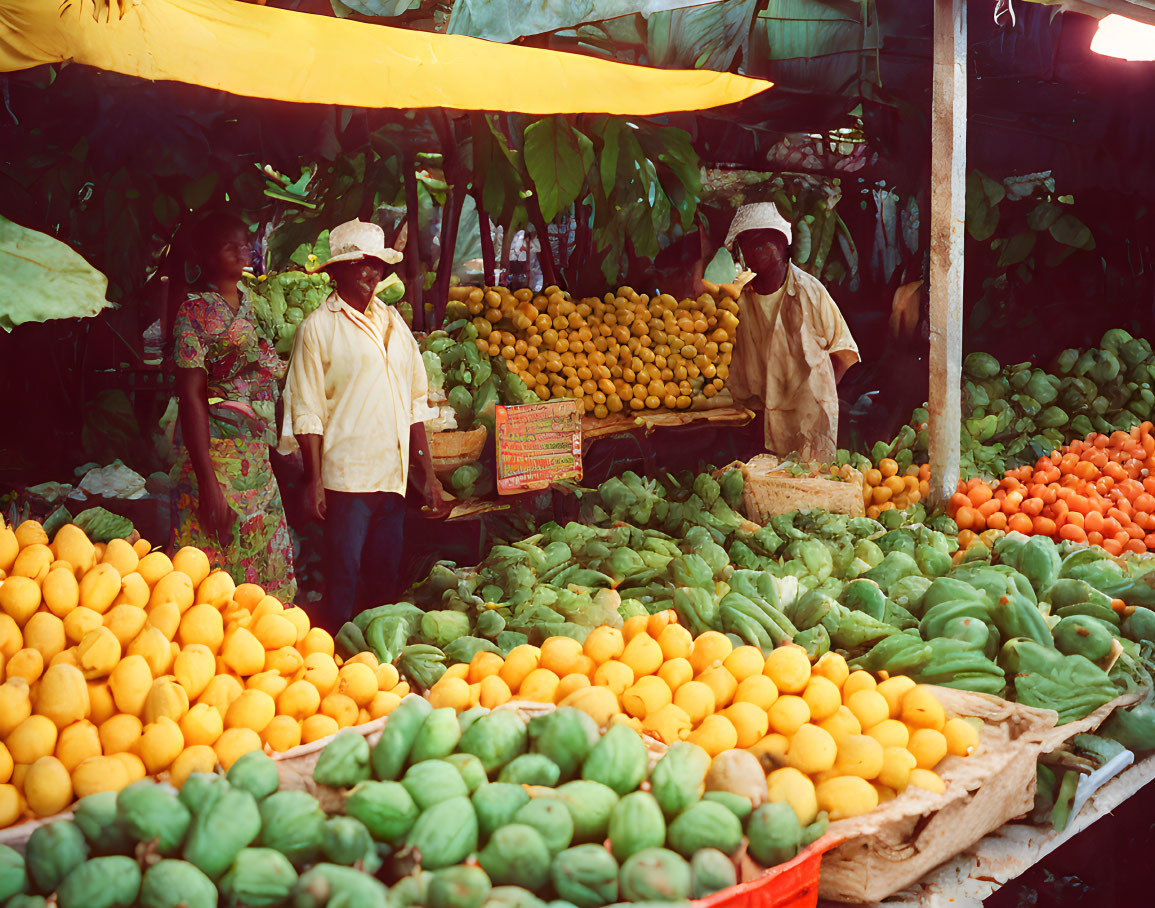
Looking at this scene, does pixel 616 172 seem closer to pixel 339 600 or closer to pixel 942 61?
pixel 942 61

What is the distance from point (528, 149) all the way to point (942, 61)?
5.81 feet

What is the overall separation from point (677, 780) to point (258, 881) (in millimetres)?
603

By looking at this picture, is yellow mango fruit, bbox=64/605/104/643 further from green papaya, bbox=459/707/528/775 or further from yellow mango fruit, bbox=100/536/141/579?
green papaya, bbox=459/707/528/775

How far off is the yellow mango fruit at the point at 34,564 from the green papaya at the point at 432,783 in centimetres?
105

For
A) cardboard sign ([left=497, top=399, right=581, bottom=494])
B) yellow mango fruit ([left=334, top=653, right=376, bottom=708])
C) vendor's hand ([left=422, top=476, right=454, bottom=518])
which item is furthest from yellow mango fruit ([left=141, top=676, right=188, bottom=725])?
cardboard sign ([left=497, top=399, right=581, bottom=494])

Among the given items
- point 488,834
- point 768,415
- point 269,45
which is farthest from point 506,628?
point 768,415

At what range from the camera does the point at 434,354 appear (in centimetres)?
468

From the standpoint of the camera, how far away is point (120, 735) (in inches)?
60.2

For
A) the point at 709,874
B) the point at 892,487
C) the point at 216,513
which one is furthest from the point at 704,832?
the point at 892,487

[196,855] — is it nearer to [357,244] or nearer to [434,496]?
[357,244]

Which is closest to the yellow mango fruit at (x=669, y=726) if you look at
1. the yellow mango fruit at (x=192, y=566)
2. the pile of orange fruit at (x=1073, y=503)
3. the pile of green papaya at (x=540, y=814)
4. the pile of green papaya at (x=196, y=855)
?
the pile of green papaya at (x=540, y=814)

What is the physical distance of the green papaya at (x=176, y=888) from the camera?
1.08m

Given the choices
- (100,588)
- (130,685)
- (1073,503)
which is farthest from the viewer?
(1073,503)

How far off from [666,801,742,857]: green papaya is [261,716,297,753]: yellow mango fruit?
725mm
